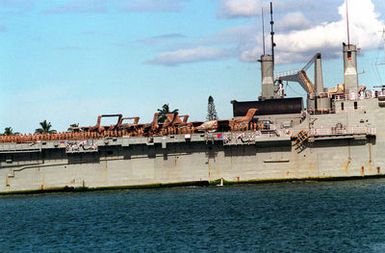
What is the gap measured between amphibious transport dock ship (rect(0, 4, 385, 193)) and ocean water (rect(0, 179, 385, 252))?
2.21 m

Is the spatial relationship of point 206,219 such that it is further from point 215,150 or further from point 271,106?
point 271,106

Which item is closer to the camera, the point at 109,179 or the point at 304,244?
the point at 304,244

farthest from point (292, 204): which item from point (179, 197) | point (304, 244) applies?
point (304, 244)

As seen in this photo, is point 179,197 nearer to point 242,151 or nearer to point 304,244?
point 242,151

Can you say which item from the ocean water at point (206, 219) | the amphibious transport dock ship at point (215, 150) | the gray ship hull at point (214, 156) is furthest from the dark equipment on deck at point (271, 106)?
the ocean water at point (206, 219)

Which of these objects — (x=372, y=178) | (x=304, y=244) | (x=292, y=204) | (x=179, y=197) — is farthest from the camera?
(x=372, y=178)

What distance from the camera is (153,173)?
7669 centimetres

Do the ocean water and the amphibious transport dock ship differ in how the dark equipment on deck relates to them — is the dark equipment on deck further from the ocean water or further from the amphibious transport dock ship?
the ocean water

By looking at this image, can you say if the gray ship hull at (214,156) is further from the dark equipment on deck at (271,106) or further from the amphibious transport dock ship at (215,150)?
the dark equipment on deck at (271,106)

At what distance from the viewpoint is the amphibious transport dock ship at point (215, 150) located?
74.6 metres

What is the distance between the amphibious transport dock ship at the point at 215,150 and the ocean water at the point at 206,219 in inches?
86.9

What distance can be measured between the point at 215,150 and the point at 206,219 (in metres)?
22.4

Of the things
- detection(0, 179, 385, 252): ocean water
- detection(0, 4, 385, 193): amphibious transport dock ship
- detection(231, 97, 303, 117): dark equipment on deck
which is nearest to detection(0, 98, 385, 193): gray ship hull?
detection(0, 4, 385, 193): amphibious transport dock ship

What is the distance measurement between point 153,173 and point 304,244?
34.5 m
